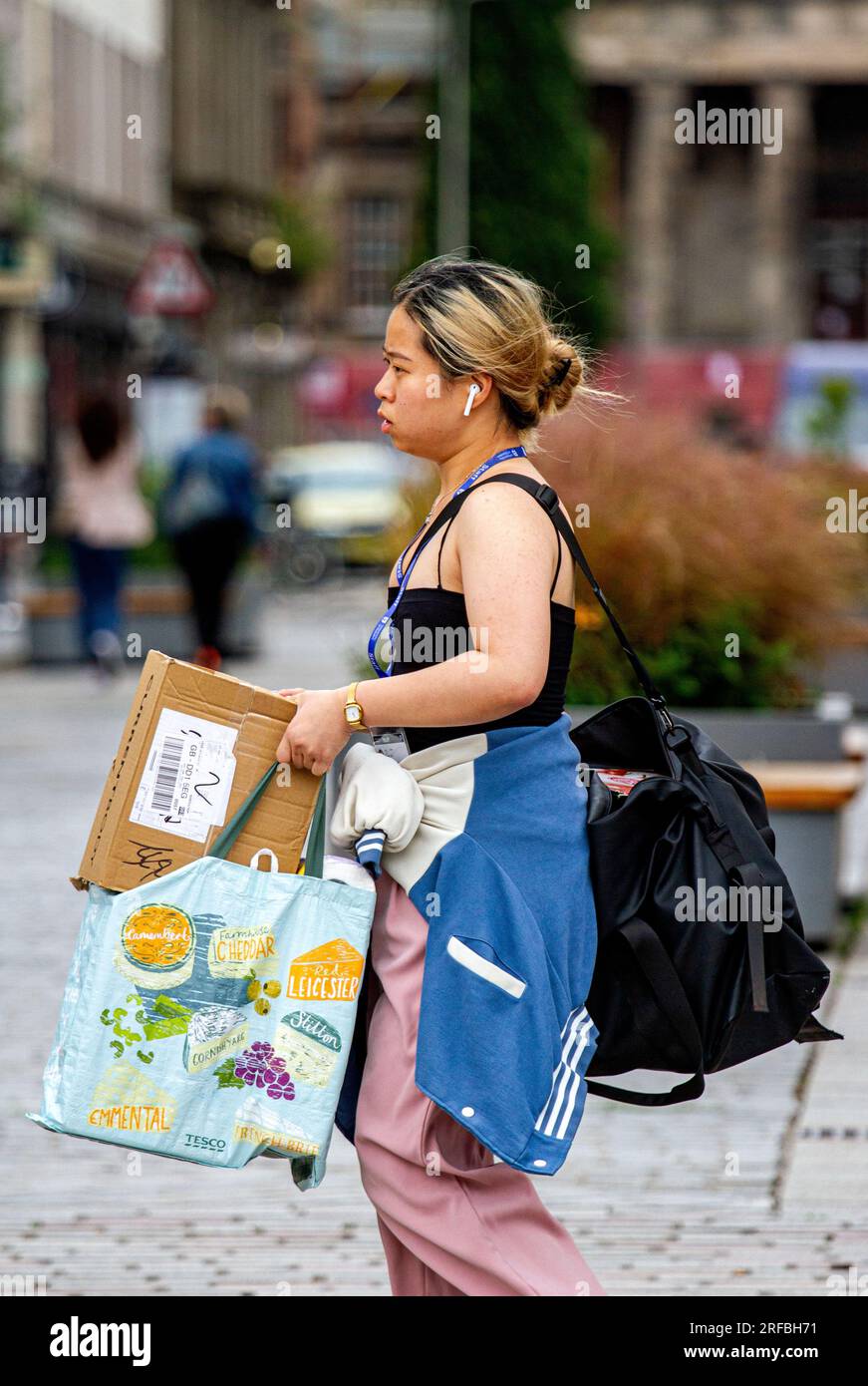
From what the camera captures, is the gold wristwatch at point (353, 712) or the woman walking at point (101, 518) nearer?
the gold wristwatch at point (353, 712)

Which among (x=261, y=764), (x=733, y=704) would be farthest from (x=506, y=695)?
(x=733, y=704)

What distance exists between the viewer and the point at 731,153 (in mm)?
54844

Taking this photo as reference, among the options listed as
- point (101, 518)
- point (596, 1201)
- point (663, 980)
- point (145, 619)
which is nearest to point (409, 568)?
point (663, 980)

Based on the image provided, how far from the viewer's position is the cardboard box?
323 centimetres

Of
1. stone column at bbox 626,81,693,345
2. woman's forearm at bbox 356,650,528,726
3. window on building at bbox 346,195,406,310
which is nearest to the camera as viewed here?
woman's forearm at bbox 356,650,528,726

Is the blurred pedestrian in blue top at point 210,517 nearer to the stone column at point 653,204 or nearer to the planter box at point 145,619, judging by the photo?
the planter box at point 145,619

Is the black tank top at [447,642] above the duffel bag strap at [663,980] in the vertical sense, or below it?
above

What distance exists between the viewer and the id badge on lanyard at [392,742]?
11.1 feet

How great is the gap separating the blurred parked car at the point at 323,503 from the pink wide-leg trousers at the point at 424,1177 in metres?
24.8

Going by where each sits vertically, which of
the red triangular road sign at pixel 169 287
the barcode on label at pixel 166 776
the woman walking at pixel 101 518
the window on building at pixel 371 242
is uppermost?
the window on building at pixel 371 242

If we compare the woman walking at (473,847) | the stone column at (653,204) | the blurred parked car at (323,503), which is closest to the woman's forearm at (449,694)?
the woman walking at (473,847)

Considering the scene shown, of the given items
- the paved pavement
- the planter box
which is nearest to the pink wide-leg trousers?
the paved pavement

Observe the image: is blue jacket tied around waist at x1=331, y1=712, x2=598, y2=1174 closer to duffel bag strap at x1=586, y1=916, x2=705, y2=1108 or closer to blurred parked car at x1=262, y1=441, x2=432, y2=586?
duffel bag strap at x1=586, y1=916, x2=705, y2=1108

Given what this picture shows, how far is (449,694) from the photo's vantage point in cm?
318
